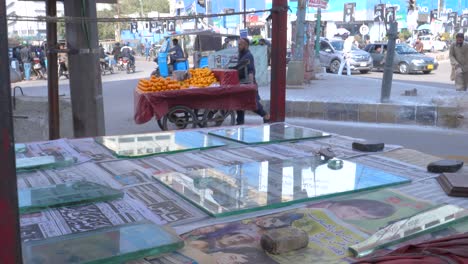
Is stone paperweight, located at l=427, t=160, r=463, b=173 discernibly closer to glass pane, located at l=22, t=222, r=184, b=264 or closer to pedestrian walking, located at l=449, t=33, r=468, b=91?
glass pane, located at l=22, t=222, r=184, b=264

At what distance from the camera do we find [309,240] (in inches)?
70.4

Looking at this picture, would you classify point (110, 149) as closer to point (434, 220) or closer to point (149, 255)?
point (149, 255)

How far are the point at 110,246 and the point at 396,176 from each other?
5.36 ft

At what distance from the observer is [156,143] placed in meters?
3.43

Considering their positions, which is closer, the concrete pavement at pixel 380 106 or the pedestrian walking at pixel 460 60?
the concrete pavement at pixel 380 106

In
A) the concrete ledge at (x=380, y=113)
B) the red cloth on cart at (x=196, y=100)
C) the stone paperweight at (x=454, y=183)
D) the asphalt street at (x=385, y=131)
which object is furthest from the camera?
the concrete ledge at (x=380, y=113)

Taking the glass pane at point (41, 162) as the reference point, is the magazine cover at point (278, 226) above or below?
below

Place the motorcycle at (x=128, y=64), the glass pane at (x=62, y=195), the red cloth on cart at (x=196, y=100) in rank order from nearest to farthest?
1. the glass pane at (x=62, y=195)
2. the red cloth on cart at (x=196, y=100)
3. the motorcycle at (x=128, y=64)

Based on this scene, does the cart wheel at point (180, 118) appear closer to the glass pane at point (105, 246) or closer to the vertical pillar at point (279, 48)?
the vertical pillar at point (279, 48)

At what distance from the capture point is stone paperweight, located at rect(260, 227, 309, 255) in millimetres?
1664

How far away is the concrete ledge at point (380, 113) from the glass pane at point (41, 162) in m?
7.05

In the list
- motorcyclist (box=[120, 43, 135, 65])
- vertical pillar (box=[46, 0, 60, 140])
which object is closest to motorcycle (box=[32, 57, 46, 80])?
motorcyclist (box=[120, 43, 135, 65])

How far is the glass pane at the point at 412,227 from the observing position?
1702 mm

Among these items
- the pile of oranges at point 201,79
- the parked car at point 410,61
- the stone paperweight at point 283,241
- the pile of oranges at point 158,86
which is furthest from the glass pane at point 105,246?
the parked car at point 410,61
